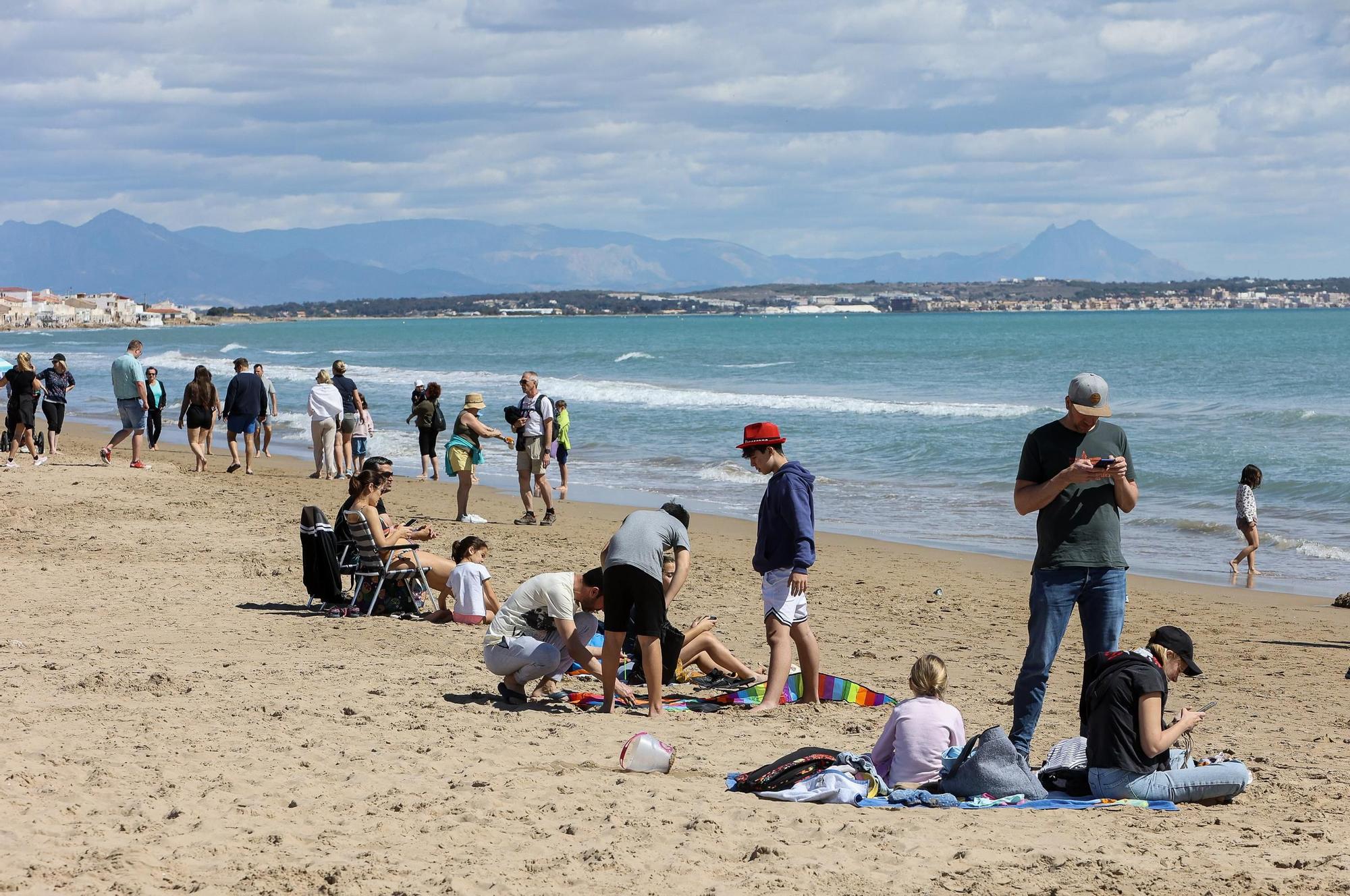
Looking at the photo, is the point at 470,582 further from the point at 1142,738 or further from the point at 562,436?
the point at 562,436

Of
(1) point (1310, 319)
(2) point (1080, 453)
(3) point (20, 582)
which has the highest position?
(1) point (1310, 319)

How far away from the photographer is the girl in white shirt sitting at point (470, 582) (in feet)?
28.6

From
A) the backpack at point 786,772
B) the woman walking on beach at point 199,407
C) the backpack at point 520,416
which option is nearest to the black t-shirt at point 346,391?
the woman walking on beach at point 199,407

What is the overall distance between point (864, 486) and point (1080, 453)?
13398 millimetres

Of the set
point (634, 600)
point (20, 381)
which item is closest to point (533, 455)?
point (634, 600)

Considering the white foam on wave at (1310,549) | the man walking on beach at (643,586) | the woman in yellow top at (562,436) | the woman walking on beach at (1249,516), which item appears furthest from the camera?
the woman in yellow top at (562,436)

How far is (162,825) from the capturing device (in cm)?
473

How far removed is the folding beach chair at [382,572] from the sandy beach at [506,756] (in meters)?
0.27

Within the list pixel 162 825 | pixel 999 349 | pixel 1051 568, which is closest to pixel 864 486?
pixel 1051 568

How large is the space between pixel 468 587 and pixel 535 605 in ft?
6.32

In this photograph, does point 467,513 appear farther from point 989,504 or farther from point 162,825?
point 162,825

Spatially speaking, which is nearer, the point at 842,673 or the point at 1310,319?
the point at 842,673

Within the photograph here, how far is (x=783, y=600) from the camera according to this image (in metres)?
Result: 6.68

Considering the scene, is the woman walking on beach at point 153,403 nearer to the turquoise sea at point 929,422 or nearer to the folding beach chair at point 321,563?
the turquoise sea at point 929,422
